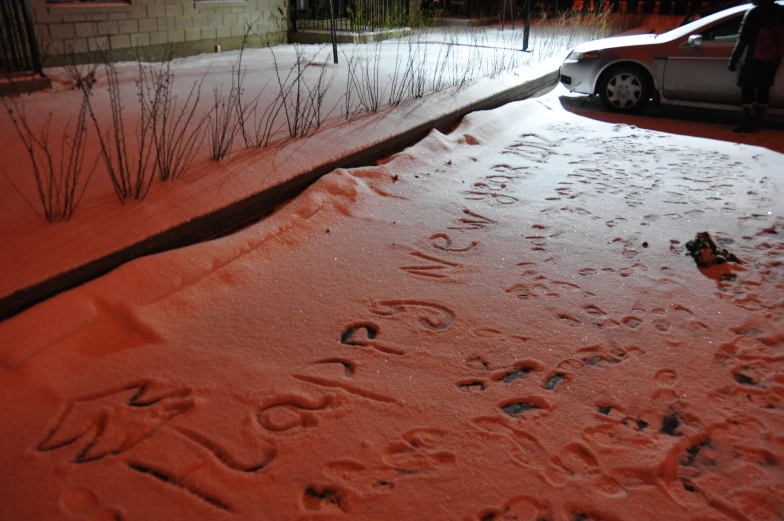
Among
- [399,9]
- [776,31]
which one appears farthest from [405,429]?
[399,9]

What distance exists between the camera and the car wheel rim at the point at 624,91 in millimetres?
8188

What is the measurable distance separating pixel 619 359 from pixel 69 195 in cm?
362

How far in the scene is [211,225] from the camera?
4.06 m

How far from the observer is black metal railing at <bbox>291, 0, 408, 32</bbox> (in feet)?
45.8

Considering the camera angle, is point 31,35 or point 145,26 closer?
point 31,35

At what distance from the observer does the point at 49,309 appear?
9.77ft

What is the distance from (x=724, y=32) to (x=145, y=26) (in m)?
9.03

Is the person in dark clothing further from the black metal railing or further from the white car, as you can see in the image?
the black metal railing

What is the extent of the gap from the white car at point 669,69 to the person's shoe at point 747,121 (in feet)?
1.03

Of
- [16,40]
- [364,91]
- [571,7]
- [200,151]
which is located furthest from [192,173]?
[571,7]

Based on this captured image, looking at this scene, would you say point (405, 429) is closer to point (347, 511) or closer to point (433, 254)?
point (347, 511)

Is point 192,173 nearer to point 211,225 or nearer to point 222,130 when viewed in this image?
point 211,225

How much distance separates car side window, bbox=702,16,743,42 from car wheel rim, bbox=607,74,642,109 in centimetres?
98

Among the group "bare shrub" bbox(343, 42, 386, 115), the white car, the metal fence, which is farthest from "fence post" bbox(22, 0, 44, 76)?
the metal fence
